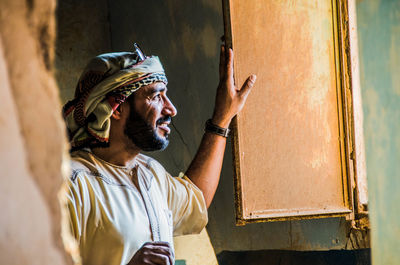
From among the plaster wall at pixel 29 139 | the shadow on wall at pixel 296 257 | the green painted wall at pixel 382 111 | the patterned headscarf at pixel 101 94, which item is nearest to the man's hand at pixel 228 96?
the patterned headscarf at pixel 101 94

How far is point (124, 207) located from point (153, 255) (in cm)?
29

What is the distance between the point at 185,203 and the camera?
2.16 m

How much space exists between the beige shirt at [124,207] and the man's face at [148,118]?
0.13m

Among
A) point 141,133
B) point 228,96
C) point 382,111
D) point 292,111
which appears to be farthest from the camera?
point 382,111

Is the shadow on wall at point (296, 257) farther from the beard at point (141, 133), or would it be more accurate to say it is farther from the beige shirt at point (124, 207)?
the beard at point (141, 133)

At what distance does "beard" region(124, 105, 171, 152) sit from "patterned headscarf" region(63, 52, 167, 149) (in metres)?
0.09

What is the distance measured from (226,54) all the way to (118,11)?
5.72 feet

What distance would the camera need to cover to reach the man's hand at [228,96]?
215cm

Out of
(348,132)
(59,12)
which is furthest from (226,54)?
(59,12)

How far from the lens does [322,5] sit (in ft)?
7.74

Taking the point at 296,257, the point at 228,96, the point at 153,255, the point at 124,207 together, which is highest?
the point at 228,96

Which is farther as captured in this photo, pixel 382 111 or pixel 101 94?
pixel 382 111

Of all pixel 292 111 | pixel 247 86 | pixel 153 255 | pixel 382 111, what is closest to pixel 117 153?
pixel 153 255

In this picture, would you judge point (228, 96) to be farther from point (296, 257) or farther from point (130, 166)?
point (296, 257)
